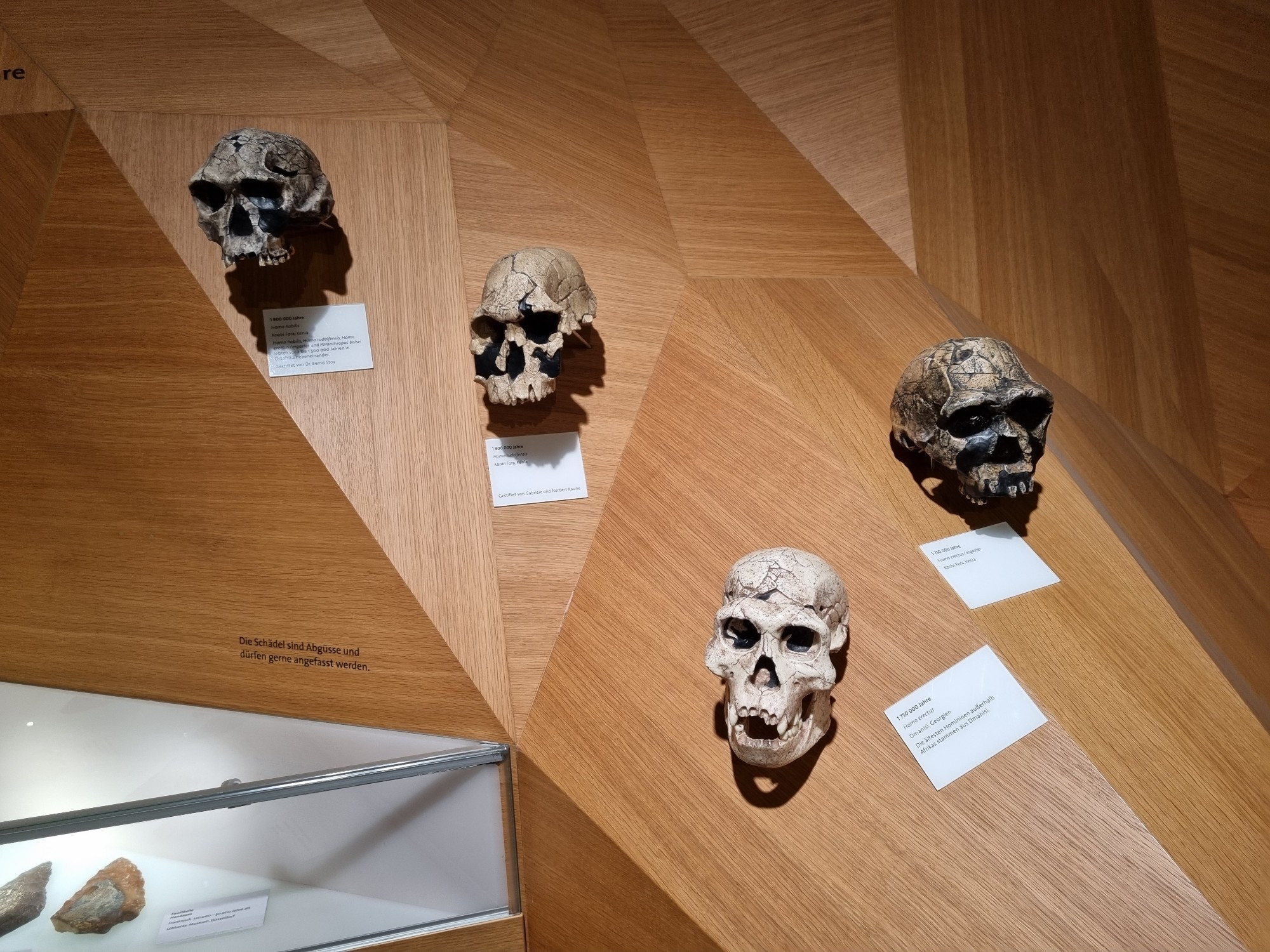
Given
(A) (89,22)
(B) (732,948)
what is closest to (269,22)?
(A) (89,22)

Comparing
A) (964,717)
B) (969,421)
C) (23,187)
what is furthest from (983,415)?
(23,187)

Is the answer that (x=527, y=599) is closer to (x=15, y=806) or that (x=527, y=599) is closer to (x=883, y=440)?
(x=883, y=440)

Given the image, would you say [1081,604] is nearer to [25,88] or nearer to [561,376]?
[561,376]

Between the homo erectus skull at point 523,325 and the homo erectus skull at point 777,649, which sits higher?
the homo erectus skull at point 523,325

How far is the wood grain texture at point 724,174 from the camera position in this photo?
212 cm

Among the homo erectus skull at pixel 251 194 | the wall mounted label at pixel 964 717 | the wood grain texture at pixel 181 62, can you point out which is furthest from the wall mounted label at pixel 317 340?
the wall mounted label at pixel 964 717

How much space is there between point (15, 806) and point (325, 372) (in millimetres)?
945

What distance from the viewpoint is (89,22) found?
74.1 inches

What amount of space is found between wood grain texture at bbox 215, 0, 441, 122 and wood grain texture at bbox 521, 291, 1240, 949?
2.79 feet

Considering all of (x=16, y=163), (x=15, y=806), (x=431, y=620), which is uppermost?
(x=16, y=163)

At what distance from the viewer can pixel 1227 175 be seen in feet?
7.48

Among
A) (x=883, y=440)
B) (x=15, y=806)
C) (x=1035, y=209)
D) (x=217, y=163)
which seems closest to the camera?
(x=15, y=806)

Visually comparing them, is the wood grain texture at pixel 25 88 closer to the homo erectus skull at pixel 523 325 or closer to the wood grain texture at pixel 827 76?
the homo erectus skull at pixel 523 325

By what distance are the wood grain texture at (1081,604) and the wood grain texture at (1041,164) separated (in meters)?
0.18
